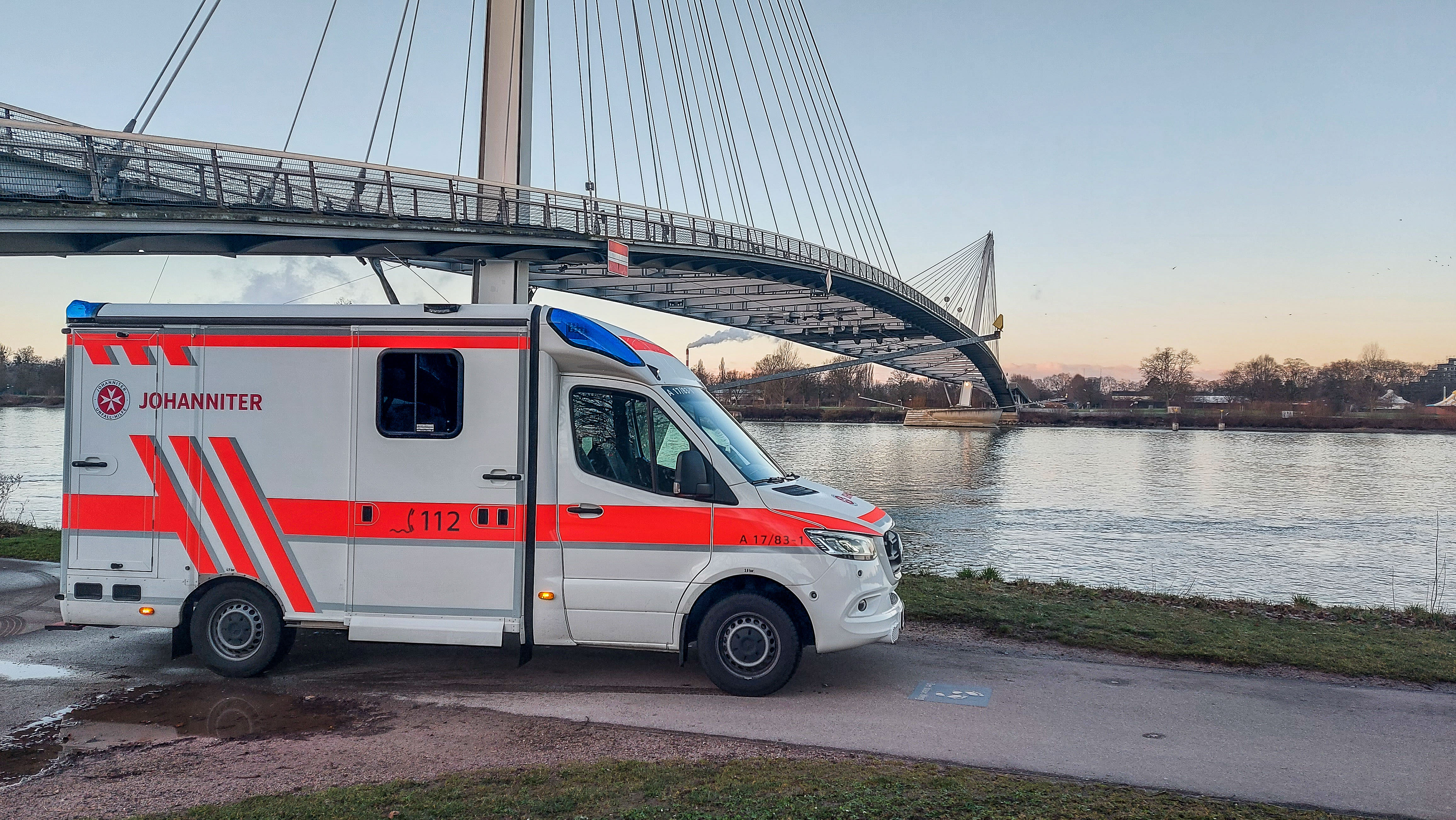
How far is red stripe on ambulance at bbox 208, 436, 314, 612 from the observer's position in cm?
686

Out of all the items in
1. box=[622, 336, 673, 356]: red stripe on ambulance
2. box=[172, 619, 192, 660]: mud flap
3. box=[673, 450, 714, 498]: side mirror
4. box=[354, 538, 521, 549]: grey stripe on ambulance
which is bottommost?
box=[172, 619, 192, 660]: mud flap

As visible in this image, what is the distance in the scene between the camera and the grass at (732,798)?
4398 mm

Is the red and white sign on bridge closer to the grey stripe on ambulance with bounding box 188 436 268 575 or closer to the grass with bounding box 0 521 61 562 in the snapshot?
the grass with bounding box 0 521 61 562

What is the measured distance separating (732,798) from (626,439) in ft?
8.89

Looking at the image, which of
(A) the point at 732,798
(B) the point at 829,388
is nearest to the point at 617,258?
(A) the point at 732,798

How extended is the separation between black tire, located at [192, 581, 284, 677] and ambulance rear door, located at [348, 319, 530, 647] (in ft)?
2.06

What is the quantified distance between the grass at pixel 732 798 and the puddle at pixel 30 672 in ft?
11.3

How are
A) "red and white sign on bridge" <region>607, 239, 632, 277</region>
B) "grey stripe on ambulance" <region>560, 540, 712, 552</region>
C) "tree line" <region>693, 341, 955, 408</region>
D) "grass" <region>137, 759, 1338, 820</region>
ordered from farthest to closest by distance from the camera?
"tree line" <region>693, 341, 955, 408</region> < "red and white sign on bridge" <region>607, 239, 632, 277</region> < "grey stripe on ambulance" <region>560, 540, 712, 552</region> < "grass" <region>137, 759, 1338, 820</region>

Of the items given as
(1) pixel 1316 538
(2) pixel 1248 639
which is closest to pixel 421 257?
(2) pixel 1248 639

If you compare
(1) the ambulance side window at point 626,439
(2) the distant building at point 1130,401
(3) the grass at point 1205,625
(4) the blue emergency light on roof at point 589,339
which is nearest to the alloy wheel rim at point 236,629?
(1) the ambulance side window at point 626,439

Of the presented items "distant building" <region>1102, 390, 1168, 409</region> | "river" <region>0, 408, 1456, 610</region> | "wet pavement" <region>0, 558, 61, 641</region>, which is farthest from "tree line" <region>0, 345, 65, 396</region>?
"distant building" <region>1102, 390, 1168, 409</region>

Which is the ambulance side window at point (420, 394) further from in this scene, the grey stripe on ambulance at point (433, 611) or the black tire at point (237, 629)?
the black tire at point (237, 629)

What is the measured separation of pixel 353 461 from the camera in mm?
6801

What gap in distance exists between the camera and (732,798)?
4582 mm
